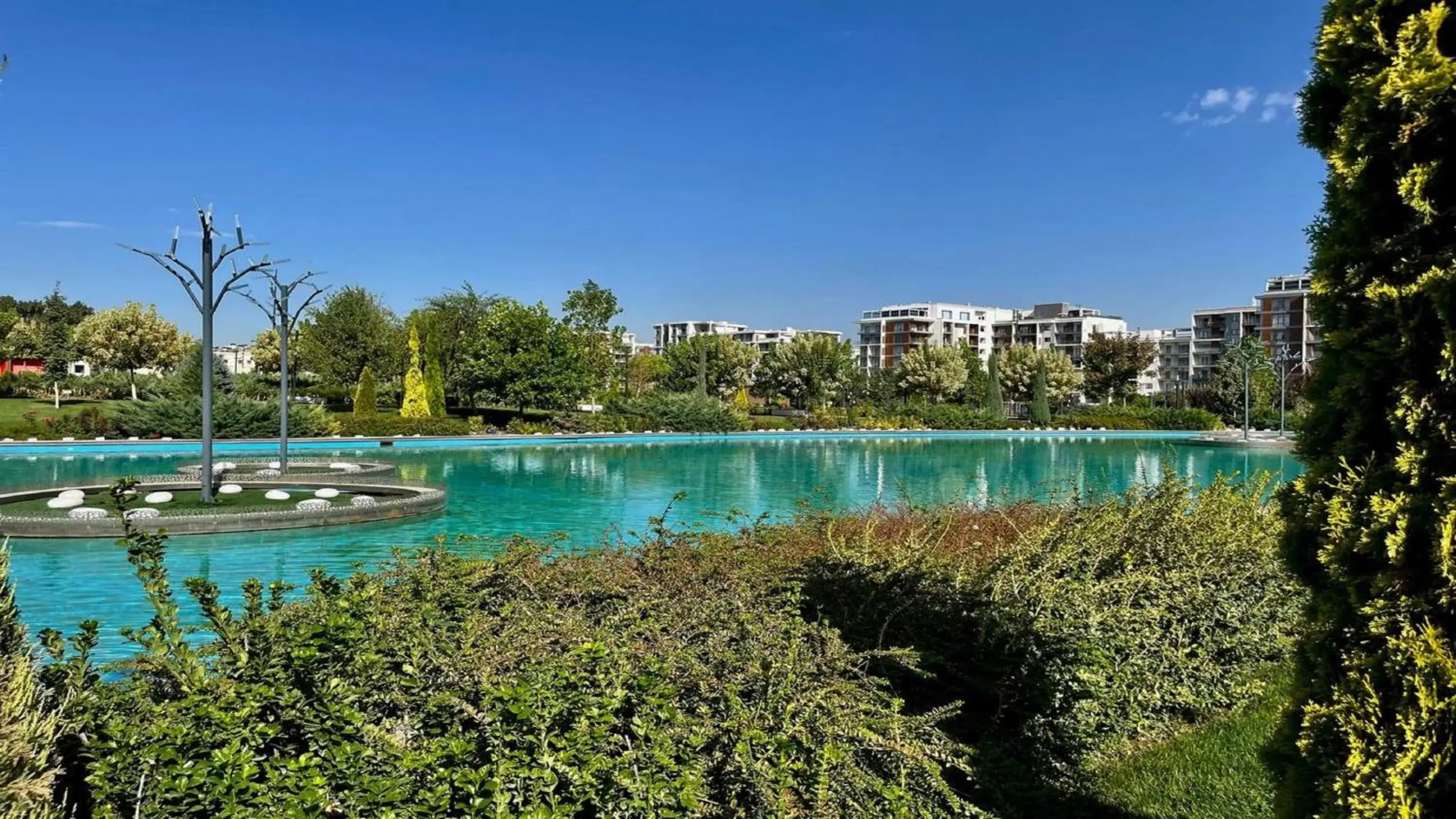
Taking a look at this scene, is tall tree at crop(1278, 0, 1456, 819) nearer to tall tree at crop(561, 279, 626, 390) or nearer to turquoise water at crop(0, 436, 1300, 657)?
turquoise water at crop(0, 436, 1300, 657)

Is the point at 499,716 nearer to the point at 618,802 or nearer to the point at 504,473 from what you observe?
the point at 618,802

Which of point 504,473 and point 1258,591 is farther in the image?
point 504,473

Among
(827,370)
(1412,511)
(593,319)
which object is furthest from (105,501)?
(827,370)

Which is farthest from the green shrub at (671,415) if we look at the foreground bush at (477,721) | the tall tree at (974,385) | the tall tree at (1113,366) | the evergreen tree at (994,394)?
the foreground bush at (477,721)

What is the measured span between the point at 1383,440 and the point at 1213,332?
108710mm

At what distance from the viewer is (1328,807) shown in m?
2.55

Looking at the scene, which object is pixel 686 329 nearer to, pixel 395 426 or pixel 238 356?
pixel 238 356

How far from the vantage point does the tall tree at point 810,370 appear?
5694cm

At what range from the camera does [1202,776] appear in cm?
463

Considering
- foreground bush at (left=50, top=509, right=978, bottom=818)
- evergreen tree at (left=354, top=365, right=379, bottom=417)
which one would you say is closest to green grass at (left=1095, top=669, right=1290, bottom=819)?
foreground bush at (left=50, top=509, right=978, bottom=818)

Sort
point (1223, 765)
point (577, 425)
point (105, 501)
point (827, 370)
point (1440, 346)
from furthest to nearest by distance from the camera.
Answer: point (827, 370)
point (577, 425)
point (105, 501)
point (1223, 765)
point (1440, 346)

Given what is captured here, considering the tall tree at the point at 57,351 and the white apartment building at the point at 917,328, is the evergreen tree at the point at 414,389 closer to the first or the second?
the tall tree at the point at 57,351

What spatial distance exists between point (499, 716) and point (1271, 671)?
5530 millimetres

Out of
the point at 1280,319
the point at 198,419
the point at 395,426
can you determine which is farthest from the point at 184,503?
the point at 1280,319
